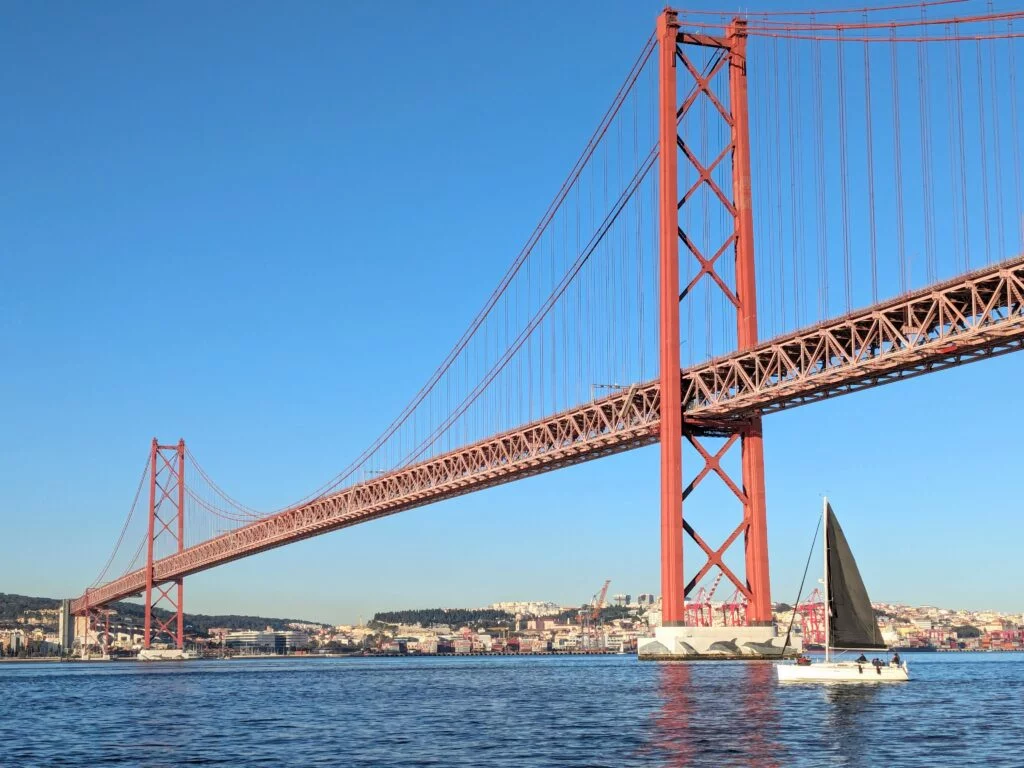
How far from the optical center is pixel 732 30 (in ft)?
191

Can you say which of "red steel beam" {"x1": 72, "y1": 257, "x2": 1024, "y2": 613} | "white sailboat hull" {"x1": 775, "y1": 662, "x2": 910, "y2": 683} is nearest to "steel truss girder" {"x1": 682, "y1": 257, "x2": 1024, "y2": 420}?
"red steel beam" {"x1": 72, "y1": 257, "x2": 1024, "y2": 613}

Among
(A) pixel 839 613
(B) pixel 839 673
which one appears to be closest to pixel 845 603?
(A) pixel 839 613

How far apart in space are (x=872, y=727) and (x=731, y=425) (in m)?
26.7

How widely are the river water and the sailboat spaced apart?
800 mm

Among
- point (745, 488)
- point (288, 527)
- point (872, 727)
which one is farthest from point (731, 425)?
point (288, 527)

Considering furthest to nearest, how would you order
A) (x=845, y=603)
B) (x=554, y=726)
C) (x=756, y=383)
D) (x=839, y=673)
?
(x=756, y=383) < (x=839, y=673) < (x=845, y=603) < (x=554, y=726)

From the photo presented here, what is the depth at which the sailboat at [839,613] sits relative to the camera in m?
42.0

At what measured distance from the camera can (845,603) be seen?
139 ft

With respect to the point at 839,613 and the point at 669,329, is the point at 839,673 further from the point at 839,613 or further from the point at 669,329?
the point at 669,329

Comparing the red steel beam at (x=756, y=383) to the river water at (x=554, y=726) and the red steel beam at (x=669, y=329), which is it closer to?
the red steel beam at (x=669, y=329)

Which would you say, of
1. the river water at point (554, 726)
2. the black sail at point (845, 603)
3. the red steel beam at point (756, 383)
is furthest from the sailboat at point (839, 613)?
the red steel beam at point (756, 383)

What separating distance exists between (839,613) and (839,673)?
1.97 metres

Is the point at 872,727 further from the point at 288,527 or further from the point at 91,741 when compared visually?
the point at 288,527

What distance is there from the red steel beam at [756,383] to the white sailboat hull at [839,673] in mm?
9522
